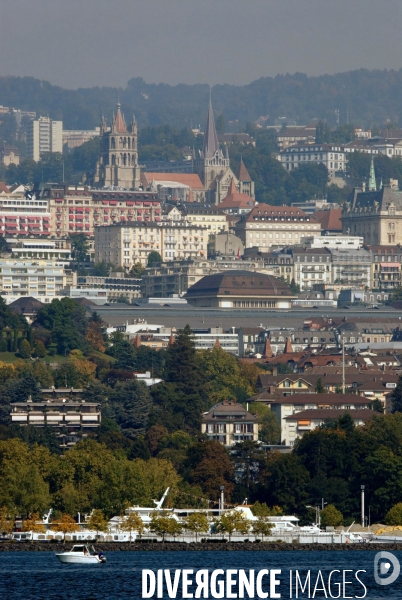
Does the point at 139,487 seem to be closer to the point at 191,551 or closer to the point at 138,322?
the point at 191,551

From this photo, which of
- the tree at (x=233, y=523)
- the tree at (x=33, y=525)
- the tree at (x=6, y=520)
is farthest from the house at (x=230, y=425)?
the tree at (x=33, y=525)

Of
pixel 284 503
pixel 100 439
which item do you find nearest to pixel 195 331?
pixel 100 439

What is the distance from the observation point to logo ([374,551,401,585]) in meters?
79.9

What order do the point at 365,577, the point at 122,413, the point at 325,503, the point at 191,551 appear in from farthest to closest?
the point at 122,413
the point at 325,503
the point at 191,551
the point at 365,577

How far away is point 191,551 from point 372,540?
897 cm

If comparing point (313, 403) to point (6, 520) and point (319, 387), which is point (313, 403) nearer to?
point (319, 387)

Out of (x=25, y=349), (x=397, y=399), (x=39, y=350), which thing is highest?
(x=25, y=349)

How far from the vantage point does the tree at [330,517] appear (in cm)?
9619

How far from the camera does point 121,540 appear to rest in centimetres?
9369

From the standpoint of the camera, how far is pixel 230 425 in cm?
12625

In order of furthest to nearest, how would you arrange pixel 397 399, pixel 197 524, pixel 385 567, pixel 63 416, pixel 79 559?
pixel 397 399, pixel 63 416, pixel 197 524, pixel 385 567, pixel 79 559

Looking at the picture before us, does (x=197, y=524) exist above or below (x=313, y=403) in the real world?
below

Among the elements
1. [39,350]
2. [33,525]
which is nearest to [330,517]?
[33,525]

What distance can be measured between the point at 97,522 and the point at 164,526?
3038 mm
